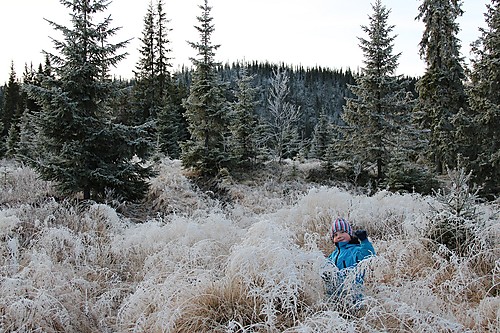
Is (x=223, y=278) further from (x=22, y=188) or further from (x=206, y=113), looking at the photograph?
(x=206, y=113)

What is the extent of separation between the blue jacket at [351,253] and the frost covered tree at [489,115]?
12308 millimetres

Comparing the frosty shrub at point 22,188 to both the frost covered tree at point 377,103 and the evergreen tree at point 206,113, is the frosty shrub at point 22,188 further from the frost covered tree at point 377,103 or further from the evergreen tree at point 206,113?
the frost covered tree at point 377,103

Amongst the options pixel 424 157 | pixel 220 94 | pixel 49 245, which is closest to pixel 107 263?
pixel 49 245

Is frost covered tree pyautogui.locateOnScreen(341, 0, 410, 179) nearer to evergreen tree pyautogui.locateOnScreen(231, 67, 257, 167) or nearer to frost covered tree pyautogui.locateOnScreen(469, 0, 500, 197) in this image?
frost covered tree pyautogui.locateOnScreen(469, 0, 500, 197)

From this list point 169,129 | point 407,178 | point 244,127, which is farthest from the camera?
point 169,129

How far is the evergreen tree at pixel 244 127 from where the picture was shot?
16516 millimetres

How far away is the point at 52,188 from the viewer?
30.0 feet

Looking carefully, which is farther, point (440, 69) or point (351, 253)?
point (440, 69)

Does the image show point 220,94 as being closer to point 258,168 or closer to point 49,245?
point 258,168

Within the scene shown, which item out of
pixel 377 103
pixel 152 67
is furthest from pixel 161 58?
pixel 377 103

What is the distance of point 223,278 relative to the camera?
10.7ft

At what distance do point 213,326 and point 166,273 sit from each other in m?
1.34

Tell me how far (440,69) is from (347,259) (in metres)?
16.0

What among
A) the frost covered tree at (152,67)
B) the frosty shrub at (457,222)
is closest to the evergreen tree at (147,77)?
the frost covered tree at (152,67)
